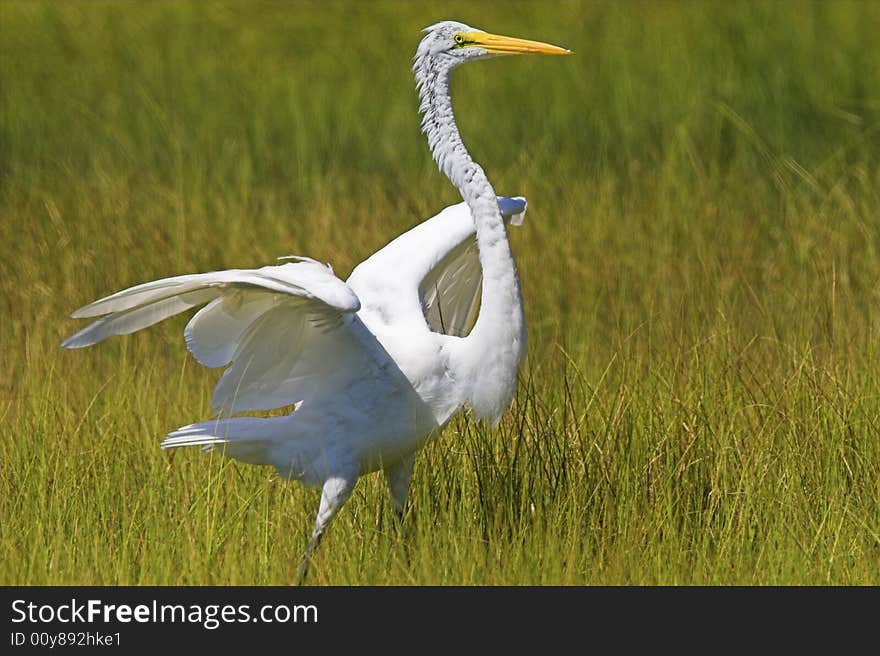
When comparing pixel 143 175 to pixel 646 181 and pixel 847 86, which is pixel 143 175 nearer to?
pixel 646 181

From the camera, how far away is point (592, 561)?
3301 millimetres

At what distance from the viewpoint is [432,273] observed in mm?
4004

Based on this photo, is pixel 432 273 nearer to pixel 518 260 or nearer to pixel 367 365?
pixel 367 365

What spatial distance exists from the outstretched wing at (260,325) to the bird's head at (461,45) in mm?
698

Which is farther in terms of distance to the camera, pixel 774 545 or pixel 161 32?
pixel 161 32

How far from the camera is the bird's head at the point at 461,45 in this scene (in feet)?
11.5

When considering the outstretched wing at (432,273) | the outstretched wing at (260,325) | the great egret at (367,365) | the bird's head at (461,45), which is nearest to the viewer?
the outstretched wing at (260,325)

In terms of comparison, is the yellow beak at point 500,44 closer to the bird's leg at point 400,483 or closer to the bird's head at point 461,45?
the bird's head at point 461,45

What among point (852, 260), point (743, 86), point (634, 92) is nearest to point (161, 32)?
point (634, 92)

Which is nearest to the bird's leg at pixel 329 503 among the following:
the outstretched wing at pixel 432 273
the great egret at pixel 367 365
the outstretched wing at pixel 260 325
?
the great egret at pixel 367 365

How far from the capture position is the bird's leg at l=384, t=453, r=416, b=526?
362 cm

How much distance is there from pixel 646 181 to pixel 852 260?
3.78 feet

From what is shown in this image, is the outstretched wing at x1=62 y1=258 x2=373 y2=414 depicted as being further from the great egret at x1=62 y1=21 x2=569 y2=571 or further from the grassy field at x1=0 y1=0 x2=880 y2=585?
the grassy field at x1=0 y1=0 x2=880 y2=585

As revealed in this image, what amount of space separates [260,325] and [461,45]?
921mm
